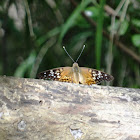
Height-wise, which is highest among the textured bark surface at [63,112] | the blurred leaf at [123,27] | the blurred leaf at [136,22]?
the blurred leaf at [136,22]

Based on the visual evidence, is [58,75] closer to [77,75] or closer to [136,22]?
[77,75]

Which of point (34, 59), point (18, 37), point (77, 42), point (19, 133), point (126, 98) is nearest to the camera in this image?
point (19, 133)

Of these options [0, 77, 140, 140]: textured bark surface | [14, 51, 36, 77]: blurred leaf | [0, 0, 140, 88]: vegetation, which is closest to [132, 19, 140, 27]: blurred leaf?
[0, 0, 140, 88]: vegetation

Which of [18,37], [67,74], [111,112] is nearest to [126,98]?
[111,112]

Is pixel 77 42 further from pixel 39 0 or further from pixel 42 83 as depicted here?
pixel 42 83

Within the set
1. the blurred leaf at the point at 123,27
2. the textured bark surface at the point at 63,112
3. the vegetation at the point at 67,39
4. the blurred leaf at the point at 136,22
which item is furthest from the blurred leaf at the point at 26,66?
the textured bark surface at the point at 63,112

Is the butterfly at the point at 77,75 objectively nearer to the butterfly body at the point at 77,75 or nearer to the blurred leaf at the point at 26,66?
the butterfly body at the point at 77,75

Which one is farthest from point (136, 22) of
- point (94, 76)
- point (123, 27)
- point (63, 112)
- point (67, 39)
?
point (63, 112)
